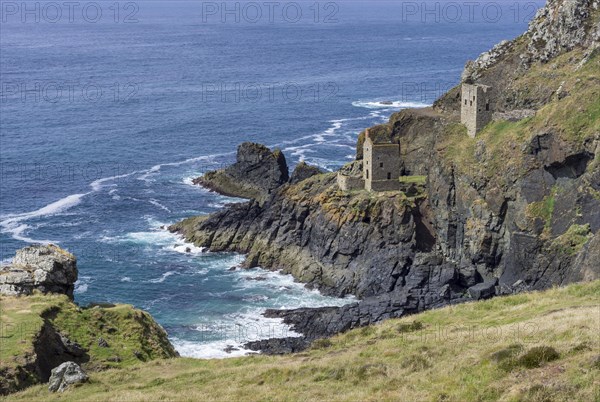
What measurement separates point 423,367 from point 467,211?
170 feet

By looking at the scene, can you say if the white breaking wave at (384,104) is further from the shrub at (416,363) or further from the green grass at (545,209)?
the shrub at (416,363)

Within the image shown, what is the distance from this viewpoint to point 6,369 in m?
40.9

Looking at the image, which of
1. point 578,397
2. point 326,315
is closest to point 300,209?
point 326,315

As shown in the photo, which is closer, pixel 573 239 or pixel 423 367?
pixel 423 367

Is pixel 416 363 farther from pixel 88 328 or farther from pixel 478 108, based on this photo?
pixel 478 108

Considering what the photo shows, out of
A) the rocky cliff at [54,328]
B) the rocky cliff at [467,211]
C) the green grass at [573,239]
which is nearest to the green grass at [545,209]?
the rocky cliff at [467,211]

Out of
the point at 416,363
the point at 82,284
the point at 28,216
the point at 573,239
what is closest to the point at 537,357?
the point at 416,363

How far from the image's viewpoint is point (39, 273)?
51.7 m

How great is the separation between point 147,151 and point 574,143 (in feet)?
254

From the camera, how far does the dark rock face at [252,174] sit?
4528 inches

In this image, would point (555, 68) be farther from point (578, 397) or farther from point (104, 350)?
point (578, 397)

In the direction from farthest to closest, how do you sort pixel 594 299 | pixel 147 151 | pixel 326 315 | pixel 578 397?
pixel 147 151, pixel 326 315, pixel 594 299, pixel 578 397

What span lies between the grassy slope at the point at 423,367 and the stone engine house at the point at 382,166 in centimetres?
4289

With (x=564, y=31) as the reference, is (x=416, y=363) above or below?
below
